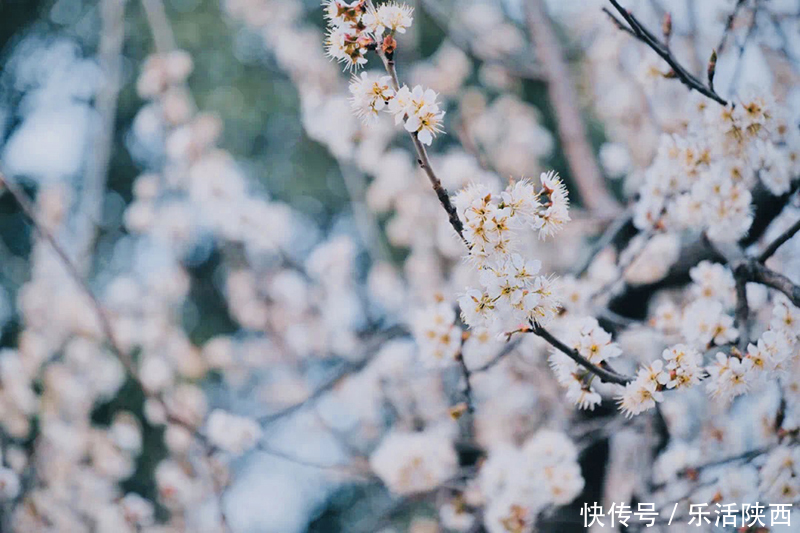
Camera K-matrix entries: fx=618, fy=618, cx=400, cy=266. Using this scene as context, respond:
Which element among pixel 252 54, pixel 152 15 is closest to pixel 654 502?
pixel 152 15

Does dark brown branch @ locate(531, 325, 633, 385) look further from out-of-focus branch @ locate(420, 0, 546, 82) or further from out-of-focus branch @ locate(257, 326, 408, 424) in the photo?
out-of-focus branch @ locate(420, 0, 546, 82)

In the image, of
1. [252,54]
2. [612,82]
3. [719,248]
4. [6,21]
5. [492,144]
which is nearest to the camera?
[719,248]

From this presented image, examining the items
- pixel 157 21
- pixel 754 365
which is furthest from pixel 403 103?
pixel 157 21

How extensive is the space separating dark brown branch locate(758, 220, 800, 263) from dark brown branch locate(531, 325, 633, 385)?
432 mm

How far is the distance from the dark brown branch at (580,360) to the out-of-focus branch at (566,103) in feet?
5.66

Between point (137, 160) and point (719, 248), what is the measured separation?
5.16m

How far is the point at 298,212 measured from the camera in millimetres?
5680

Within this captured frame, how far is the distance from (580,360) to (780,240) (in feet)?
1.65

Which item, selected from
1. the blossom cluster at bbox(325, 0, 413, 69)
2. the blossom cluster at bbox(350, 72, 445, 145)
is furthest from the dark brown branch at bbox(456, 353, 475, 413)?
the blossom cluster at bbox(325, 0, 413, 69)

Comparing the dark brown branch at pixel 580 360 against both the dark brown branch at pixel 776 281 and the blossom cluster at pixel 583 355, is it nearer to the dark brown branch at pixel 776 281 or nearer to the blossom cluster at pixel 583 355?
the blossom cluster at pixel 583 355

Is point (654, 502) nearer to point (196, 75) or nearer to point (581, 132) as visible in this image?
point (581, 132)

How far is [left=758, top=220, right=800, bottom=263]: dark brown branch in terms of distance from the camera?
1174 mm

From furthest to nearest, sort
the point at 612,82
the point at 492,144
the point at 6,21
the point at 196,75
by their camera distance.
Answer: the point at 196,75
the point at 6,21
the point at 492,144
the point at 612,82

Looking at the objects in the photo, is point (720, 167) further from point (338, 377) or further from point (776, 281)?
point (338, 377)
